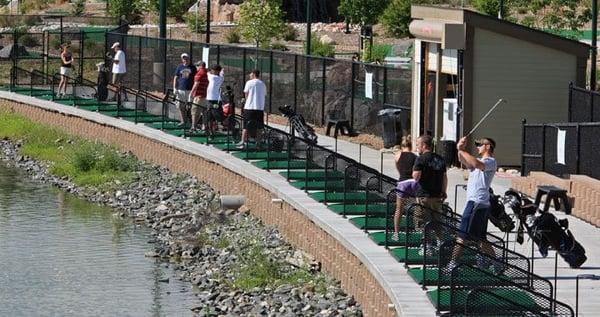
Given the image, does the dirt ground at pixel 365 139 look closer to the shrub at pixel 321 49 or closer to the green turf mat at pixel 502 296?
the green turf mat at pixel 502 296

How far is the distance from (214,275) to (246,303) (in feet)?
9.53

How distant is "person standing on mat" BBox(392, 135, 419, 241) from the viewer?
21125 mm

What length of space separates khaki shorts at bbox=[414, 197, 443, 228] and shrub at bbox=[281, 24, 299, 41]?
5782 cm

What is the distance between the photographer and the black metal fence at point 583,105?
96.6 ft

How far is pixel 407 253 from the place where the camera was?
19.9m

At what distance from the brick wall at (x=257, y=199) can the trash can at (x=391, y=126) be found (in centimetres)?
399

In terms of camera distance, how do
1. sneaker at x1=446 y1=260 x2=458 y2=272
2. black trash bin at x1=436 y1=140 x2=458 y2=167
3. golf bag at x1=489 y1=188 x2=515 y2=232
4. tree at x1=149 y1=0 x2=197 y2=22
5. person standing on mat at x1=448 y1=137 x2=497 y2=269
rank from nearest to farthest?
sneaker at x1=446 y1=260 x2=458 y2=272 < person standing on mat at x1=448 y1=137 x2=497 y2=269 < golf bag at x1=489 y1=188 x2=515 y2=232 < black trash bin at x1=436 y1=140 x2=458 y2=167 < tree at x1=149 y1=0 x2=197 y2=22

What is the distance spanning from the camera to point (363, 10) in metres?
81.9

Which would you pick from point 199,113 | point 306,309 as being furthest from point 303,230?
point 199,113

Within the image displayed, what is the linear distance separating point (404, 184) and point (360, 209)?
9.63ft

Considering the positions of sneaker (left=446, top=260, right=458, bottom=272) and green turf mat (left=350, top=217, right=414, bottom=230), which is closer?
sneaker (left=446, top=260, right=458, bottom=272)

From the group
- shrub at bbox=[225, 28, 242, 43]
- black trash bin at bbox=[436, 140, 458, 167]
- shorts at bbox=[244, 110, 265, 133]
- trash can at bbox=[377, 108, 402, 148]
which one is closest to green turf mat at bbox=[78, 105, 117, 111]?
trash can at bbox=[377, 108, 402, 148]

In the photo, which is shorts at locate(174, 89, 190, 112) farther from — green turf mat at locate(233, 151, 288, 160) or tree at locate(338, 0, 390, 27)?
Answer: tree at locate(338, 0, 390, 27)

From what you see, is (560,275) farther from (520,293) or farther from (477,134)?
(477,134)
